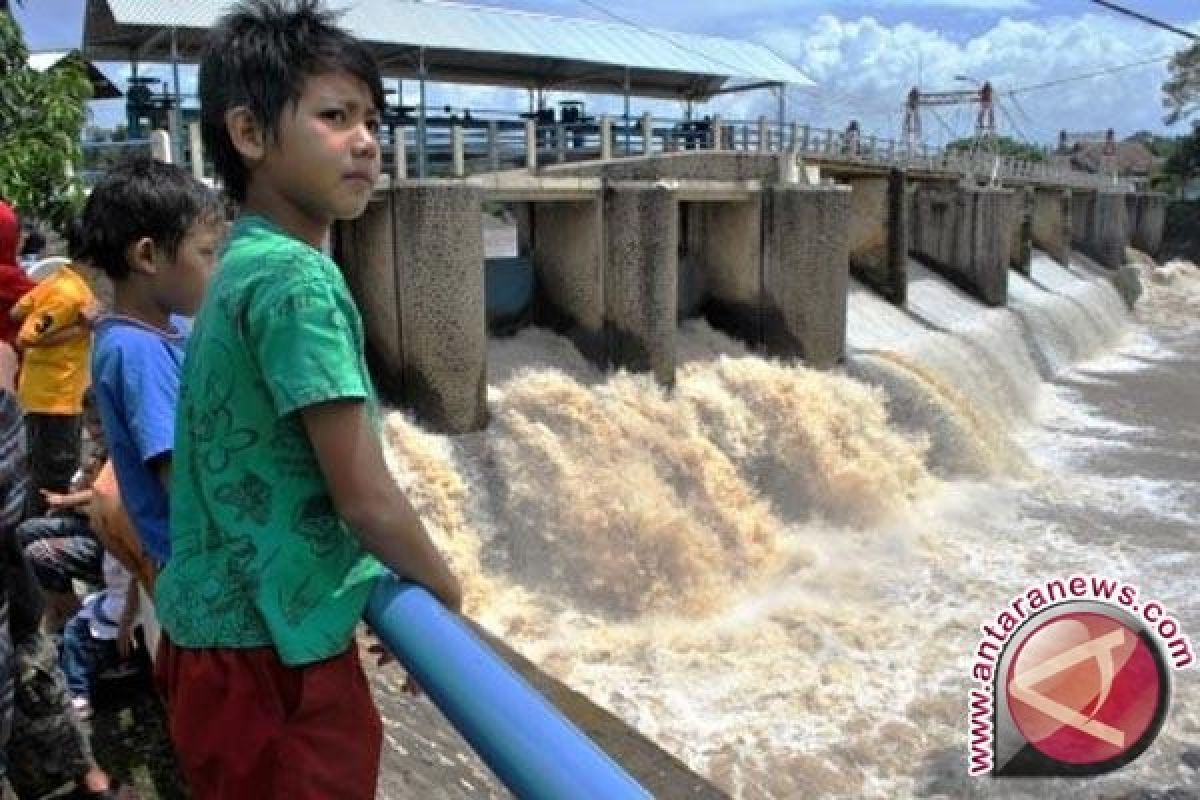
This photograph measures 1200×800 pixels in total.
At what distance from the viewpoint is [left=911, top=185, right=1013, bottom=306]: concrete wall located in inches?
842

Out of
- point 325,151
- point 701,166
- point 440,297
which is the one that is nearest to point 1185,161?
point 701,166

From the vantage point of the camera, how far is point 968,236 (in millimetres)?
21672

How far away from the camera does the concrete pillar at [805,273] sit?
13.5 meters

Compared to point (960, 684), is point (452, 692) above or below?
above

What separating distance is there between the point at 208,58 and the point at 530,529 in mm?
8021

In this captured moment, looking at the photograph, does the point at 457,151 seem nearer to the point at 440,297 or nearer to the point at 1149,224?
the point at 440,297

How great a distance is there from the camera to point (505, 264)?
12.2 m

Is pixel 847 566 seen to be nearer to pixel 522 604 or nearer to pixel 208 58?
pixel 522 604

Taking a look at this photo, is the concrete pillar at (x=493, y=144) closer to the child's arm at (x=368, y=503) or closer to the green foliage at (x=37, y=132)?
the green foliage at (x=37, y=132)

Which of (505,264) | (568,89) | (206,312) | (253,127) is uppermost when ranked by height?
(568,89)

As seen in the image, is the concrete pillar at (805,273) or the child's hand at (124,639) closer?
the child's hand at (124,639)

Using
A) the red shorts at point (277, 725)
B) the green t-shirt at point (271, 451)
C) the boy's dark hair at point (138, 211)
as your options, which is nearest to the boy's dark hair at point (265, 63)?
the green t-shirt at point (271, 451)

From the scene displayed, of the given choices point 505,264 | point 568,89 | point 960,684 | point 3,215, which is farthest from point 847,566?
point 568,89

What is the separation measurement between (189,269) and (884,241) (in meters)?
17.5
